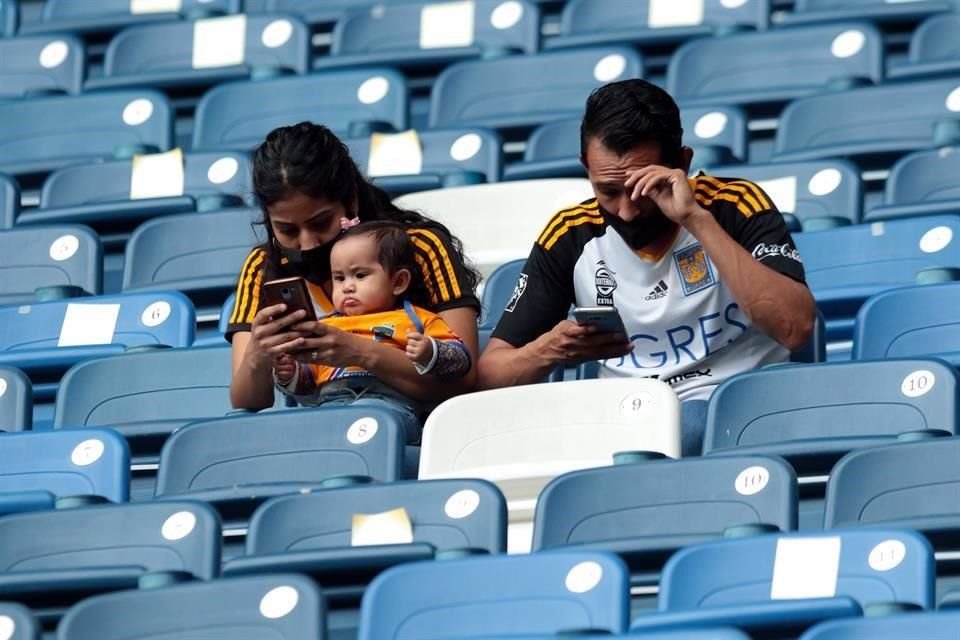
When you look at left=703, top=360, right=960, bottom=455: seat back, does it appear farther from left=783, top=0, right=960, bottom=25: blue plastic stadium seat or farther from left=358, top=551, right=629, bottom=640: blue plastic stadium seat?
left=783, top=0, right=960, bottom=25: blue plastic stadium seat

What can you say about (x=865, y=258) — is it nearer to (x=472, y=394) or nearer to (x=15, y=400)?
(x=472, y=394)

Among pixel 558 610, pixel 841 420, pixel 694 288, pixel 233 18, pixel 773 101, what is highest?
pixel 233 18

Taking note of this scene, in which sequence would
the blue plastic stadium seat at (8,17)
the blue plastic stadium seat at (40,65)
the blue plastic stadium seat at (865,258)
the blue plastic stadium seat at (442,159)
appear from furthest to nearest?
the blue plastic stadium seat at (8,17) < the blue plastic stadium seat at (40,65) < the blue plastic stadium seat at (442,159) < the blue plastic stadium seat at (865,258)

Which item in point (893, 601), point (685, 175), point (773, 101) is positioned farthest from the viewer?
point (773, 101)

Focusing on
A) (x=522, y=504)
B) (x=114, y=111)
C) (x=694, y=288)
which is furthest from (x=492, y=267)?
(x=114, y=111)

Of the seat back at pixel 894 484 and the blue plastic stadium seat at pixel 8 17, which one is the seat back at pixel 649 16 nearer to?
the blue plastic stadium seat at pixel 8 17

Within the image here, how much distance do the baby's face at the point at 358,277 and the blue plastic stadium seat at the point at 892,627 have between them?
4.54 ft

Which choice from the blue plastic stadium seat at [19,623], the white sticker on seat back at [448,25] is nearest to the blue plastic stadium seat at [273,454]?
the blue plastic stadium seat at [19,623]

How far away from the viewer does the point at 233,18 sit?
539 cm

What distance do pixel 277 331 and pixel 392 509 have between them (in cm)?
45

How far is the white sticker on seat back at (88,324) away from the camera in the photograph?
12.9 feet

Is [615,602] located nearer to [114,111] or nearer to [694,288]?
[694,288]

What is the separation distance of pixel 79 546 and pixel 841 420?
3.65 feet

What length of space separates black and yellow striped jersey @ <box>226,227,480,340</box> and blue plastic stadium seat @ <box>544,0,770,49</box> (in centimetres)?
170
